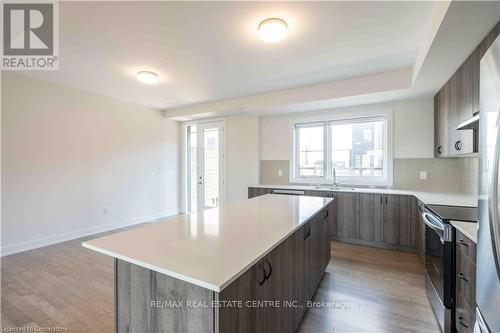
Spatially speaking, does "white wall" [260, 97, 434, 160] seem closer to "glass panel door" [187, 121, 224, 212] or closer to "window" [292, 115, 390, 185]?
"window" [292, 115, 390, 185]

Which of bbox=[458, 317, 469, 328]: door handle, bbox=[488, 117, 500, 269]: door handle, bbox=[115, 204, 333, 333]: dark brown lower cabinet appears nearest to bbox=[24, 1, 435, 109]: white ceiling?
bbox=[488, 117, 500, 269]: door handle

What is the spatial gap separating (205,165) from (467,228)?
4936mm

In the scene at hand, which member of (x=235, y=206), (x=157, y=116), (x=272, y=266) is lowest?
(x=272, y=266)

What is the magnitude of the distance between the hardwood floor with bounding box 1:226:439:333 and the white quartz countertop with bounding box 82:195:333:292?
0.98 m

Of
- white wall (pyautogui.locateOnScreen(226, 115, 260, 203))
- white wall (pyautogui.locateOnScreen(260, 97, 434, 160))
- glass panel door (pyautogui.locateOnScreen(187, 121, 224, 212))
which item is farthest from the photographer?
glass panel door (pyautogui.locateOnScreen(187, 121, 224, 212))

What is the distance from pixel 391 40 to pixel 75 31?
3.24 meters

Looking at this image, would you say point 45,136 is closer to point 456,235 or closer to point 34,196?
point 34,196

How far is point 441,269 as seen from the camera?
1761 mm

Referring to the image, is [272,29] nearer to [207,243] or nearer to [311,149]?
Result: [207,243]

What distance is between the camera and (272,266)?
128cm

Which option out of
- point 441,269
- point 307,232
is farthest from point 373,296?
point 307,232

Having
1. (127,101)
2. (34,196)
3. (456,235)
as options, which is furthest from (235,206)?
(127,101)

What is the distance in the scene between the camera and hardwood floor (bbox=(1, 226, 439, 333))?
1880 millimetres

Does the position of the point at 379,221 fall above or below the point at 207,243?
below
